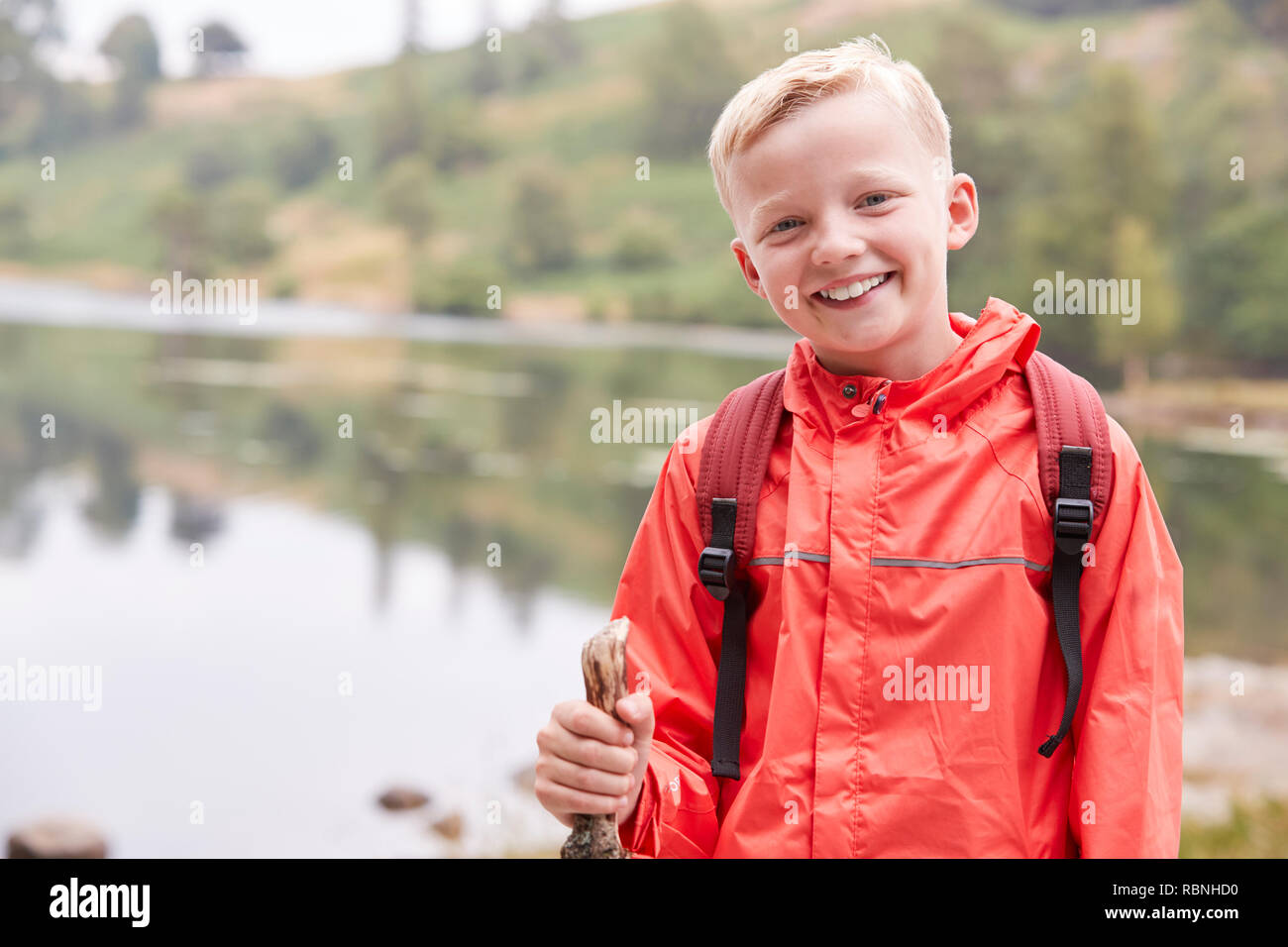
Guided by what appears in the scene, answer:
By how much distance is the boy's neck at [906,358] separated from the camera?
1202mm

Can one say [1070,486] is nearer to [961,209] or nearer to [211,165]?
[961,209]

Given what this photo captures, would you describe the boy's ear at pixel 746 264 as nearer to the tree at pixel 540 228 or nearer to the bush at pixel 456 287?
the tree at pixel 540 228

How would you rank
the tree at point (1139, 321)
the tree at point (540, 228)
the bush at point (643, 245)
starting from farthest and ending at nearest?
1. the tree at point (540, 228)
2. the bush at point (643, 245)
3. the tree at point (1139, 321)

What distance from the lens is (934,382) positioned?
1169mm

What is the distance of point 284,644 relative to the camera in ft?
42.6

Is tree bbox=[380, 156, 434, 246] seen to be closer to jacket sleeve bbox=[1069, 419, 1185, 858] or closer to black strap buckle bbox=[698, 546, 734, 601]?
black strap buckle bbox=[698, 546, 734, 601]

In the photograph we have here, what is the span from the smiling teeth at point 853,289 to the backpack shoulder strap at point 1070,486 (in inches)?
7.1

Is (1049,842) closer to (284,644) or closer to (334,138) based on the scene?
(284,644)

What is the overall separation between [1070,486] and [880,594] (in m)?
0.19

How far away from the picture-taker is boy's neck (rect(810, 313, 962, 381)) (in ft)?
3.94

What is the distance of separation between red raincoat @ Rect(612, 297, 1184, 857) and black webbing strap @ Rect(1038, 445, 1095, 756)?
0.08ft

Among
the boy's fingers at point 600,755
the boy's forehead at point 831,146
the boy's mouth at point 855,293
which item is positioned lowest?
the boy's fingers at point 600,755

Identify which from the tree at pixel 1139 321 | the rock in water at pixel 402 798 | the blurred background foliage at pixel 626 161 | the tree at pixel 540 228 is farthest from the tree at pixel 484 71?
the rock in water at pixel 402 798
